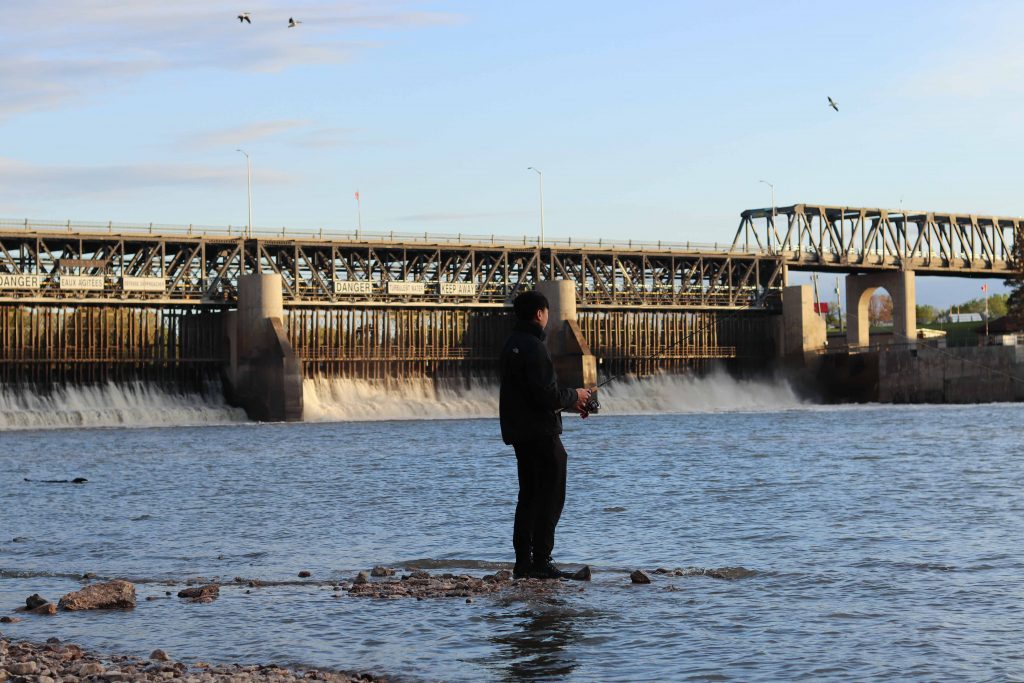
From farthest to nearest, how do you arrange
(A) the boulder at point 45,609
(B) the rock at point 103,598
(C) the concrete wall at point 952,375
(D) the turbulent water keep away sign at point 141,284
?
(C) the concrete wall at point 952,375 < (D) the turbulent water keep away sign at point 141,284 < (B) the rock at point 103,598 < (A) the boulder at point 45,609

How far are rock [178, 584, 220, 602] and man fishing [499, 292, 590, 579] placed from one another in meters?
3.65

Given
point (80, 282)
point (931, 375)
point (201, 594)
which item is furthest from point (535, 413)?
point (931, 375)

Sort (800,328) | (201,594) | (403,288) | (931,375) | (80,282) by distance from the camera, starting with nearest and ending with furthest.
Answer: (201,594) < (80,282) < (403,288) < (931,375) < (800,328)

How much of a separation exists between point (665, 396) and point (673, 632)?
3336 inches

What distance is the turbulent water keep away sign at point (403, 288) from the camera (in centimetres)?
8962

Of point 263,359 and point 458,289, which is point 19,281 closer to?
point 263,359

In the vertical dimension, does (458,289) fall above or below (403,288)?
below

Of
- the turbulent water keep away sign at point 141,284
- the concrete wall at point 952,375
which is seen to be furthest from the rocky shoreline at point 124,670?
the concrete wall at point 952,375

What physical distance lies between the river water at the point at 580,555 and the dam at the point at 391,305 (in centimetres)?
2981

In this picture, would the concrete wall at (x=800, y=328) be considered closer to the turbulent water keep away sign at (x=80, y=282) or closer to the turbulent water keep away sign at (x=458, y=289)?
the turbulent water keep away sign at (x=458, y=289)

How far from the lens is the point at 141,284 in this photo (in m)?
80.6

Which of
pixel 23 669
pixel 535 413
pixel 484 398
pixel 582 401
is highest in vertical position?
pixel 582 401

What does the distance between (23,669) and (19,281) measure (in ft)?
229

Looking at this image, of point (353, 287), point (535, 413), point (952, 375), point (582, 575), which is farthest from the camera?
point (952, 375)
